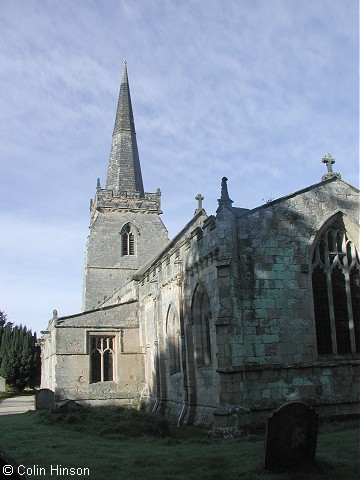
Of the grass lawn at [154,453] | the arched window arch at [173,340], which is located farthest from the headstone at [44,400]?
the grass lawn at [154,453]

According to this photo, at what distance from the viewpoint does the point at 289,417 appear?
8.33 metres

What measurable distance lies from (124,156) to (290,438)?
3375cm

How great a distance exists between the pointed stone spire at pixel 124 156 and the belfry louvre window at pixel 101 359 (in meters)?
17.2

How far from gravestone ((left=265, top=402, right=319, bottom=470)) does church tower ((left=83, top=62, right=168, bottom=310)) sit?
87.9ft

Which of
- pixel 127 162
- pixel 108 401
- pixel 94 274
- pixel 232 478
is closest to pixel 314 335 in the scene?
pixel 232 478

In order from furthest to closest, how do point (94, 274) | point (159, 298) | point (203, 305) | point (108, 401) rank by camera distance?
point (94, 274)
point (108, 401)
point (159, 298)
point (203, 305)

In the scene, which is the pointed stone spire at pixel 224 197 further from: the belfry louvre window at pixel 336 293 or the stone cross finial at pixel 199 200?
the stone cross finial at pixel 199 200

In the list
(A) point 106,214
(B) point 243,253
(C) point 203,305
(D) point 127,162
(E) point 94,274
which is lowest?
(C) point 203,305

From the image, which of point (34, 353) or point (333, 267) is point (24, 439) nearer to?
point (333, 267)

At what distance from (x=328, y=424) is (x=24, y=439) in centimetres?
722

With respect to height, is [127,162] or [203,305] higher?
[127,162]

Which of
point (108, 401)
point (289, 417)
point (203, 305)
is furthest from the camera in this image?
point (108, 401)

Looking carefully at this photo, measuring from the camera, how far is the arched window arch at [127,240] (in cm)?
3666

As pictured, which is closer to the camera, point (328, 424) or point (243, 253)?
point (328, 424)
